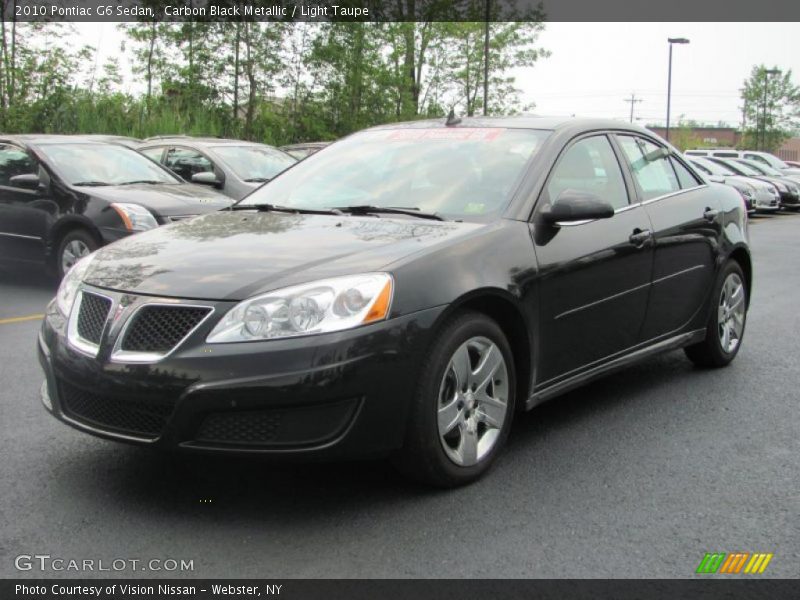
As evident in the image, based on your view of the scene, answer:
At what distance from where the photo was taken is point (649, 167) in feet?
18.2

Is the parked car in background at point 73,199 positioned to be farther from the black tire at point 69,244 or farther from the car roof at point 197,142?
the car roof at point 197,142

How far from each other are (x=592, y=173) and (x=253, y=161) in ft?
28.5

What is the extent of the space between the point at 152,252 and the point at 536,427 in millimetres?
2071

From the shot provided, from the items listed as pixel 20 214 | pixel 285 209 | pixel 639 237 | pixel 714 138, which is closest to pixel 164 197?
pixel 20 214

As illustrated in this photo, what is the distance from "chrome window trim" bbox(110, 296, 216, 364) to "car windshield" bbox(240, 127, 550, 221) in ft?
4.54

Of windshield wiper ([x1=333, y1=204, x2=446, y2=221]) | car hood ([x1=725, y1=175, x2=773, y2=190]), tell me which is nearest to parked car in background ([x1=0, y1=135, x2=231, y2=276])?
windshield wiper ([x1=333, y1=204, x2=446, y2=221])

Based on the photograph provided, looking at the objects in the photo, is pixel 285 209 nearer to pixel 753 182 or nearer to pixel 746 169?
pixel 753 182

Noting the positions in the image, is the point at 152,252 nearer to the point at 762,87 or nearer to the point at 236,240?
the point at 236,240

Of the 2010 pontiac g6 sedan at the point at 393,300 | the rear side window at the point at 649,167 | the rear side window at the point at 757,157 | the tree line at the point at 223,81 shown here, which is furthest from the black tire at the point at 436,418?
the rear side window at the point at 757,157

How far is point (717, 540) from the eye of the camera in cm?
344

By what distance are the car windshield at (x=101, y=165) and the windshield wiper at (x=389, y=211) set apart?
613cm

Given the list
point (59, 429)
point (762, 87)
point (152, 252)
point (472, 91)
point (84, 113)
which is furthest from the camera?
point (762, 87)

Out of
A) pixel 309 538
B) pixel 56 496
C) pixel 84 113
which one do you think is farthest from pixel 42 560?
pixel 84 113

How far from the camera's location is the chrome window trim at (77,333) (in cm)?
365
